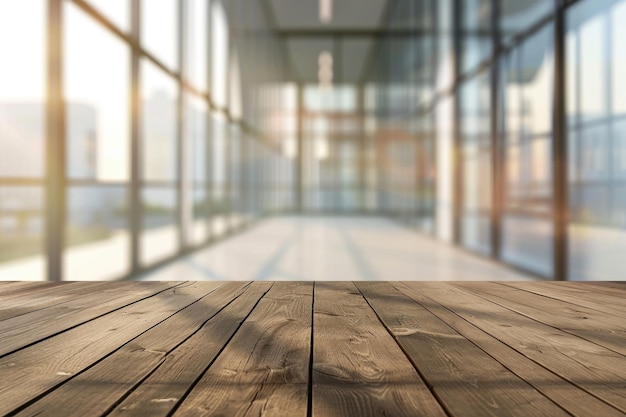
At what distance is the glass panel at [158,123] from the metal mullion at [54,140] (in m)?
1.42

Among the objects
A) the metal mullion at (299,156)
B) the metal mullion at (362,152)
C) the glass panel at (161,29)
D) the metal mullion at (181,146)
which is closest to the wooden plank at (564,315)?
the glass panel at (161,29)

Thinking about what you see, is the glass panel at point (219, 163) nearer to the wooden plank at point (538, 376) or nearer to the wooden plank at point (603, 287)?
the wooden plank at point (603, 287)

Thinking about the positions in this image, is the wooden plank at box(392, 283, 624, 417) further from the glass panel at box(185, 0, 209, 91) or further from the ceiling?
the ceiling

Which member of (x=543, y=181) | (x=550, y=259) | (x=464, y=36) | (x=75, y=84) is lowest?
(x=550, y=259)

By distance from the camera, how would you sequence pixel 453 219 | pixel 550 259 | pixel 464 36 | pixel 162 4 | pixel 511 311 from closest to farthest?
1. pixel 511 311
2. pixel 550 259
3. pixel 162 4
4. pixel 464 36
5. pixel 453 219

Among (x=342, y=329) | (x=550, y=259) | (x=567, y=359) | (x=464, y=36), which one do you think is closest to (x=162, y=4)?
(x=464, y=36)

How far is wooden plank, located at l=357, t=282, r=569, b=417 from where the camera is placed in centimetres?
95

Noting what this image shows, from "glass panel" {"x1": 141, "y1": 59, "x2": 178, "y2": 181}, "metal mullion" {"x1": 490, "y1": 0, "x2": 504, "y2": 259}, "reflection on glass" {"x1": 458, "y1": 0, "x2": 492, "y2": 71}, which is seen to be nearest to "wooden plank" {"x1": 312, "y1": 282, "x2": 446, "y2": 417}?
"glass panel" {"x1": 141, "y1": 59, "x2": 178, "y2": 181}

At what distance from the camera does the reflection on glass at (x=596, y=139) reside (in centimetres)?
313

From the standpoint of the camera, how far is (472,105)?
596 centimetres

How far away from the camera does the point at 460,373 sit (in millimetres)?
1116

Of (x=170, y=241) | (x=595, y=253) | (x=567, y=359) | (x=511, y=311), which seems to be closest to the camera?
(x=567, y=359)

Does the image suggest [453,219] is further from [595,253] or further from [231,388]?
[231,388]

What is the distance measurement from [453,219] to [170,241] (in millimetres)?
3716
